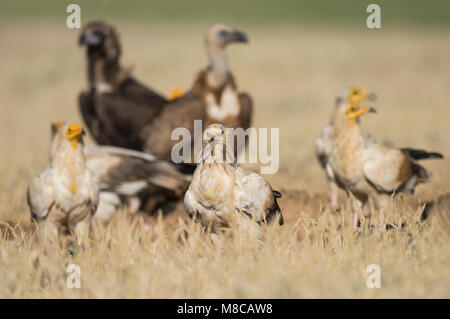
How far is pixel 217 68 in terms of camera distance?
32.8ft

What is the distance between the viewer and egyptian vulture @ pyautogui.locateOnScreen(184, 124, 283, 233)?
5.25m

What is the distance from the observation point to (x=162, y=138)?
951cm

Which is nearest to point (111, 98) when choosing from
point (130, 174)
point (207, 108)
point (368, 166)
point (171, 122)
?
point (171, 122)

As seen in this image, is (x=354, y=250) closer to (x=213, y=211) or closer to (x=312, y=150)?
(x=213, y=211)

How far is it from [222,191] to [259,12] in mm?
53678

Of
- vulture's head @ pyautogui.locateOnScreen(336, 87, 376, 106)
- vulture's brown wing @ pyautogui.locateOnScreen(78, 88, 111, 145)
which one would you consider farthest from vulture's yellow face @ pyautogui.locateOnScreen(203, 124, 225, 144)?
vulture's brown wing @ pyautogui.locateOnScreen(78, 88, 111, 145)

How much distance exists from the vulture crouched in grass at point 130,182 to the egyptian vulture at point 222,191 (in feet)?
8.92

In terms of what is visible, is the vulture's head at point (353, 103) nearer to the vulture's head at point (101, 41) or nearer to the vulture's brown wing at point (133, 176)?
the vulture's brown wing at point (133, 176)

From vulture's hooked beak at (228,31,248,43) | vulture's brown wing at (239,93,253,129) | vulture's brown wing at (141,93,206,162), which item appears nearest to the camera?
vulture's brown wing at (141,93,206,162)

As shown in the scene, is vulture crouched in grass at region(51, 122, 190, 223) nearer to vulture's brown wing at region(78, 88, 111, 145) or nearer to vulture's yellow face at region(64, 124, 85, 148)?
vulture's yellow face at region(64, 124, 85, 148)

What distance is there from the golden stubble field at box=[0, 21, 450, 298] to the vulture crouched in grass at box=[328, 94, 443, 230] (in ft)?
1.15

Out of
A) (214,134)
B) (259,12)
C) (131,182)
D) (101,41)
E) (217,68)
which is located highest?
(259,12)

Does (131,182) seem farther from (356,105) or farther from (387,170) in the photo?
(387,170)

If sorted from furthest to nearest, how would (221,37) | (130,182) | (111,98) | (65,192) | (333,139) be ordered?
1. (111,98)
2. (221,37)
3. (130,182)
4. (333,139)
5. (65,192)
